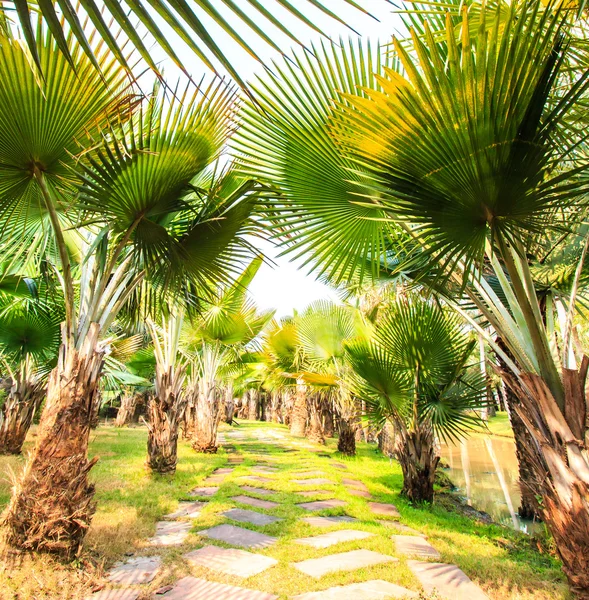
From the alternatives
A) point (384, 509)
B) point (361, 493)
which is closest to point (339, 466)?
point (361, 493)

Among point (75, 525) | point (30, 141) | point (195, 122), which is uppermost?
point (195, 122)

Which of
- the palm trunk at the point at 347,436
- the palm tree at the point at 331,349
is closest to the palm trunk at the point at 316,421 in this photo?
the palm tree at the point at 331,349

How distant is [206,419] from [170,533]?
442cm

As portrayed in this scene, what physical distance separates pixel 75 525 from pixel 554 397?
287 cm

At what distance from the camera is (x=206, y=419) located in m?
7.53

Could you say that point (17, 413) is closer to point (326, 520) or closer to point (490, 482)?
point (326, 520)

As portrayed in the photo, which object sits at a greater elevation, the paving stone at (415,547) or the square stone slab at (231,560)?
the square stone slab at (231,560)

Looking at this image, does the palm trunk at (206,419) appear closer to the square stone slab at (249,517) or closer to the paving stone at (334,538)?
the square stone slab at (249,517)

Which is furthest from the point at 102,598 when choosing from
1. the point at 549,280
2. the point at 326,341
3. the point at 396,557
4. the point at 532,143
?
the point at 326,341

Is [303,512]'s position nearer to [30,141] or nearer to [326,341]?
[30,141]

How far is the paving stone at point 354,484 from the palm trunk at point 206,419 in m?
2.99

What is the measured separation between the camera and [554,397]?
2.02 meters

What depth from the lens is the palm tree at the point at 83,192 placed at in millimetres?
2074

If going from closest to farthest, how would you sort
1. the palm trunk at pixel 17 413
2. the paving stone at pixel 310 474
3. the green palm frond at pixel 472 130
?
the green palm frond at pixel 472 130 < the paving stone at pixel 310 474 < the palm trunk at pixel 17 413
